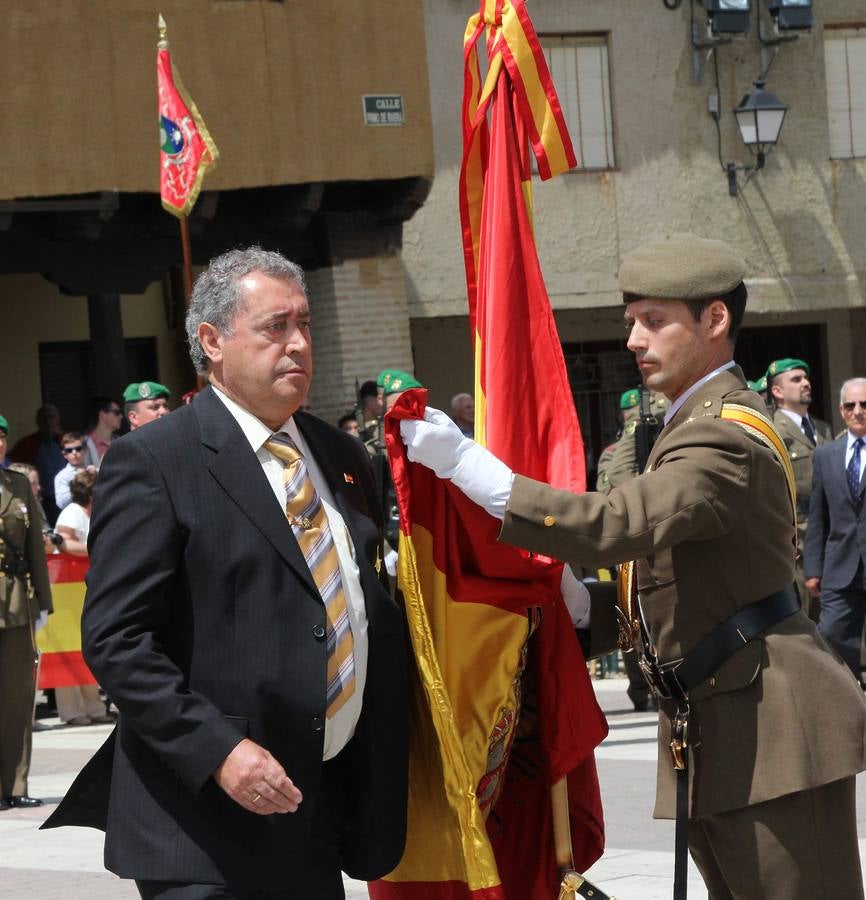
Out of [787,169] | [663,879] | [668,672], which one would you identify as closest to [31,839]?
[663,879]

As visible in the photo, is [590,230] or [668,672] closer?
[668,672]

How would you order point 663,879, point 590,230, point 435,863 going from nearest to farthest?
point 435,863
point 663,879
point 590,230

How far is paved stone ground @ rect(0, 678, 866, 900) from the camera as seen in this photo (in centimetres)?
667

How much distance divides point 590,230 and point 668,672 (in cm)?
1579

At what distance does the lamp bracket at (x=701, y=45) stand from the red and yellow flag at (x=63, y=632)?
32.3ft

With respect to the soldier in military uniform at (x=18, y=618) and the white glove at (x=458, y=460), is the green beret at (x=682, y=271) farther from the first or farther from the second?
the soldier in military uniform at (x=18, y=618)

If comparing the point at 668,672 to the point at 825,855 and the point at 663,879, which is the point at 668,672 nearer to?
the point at 825,855

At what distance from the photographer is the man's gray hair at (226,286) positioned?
413 centimetres

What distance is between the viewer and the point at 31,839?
8359 mm

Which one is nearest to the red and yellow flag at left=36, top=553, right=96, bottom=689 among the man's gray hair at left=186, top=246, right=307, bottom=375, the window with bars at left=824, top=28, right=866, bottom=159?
the man's gray hair at left=186, top=246, right=307, bottom=375

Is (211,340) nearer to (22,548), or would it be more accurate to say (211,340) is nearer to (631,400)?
(22,548)

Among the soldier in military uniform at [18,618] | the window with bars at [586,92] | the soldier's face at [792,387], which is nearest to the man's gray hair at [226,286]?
the soldier in military uniform at [18,618]

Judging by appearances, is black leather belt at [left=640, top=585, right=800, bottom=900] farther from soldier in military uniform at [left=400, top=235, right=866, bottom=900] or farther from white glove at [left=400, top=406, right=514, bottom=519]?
white glove at [left=400, top=406, right=514, bottom=519]

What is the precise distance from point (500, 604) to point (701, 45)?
52.9 feet
